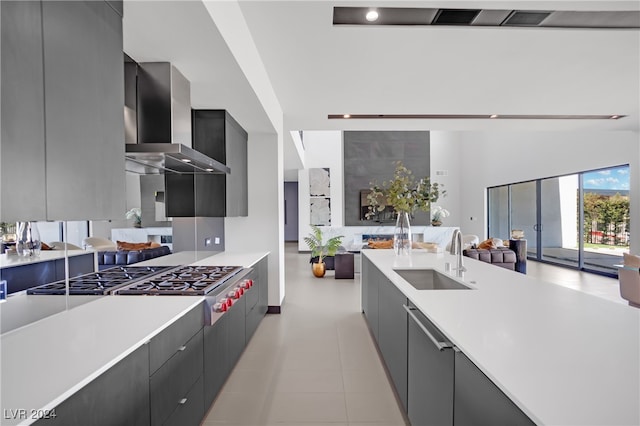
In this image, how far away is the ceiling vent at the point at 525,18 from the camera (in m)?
2.51

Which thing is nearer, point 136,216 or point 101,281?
point 101,281

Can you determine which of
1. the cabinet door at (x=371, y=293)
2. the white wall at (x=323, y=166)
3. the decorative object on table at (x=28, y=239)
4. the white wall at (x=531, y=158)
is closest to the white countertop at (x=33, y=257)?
the decorative object on table at (x=28, y=239)

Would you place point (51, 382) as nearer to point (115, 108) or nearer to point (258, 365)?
point (115, 108)

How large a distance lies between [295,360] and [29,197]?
2634mm

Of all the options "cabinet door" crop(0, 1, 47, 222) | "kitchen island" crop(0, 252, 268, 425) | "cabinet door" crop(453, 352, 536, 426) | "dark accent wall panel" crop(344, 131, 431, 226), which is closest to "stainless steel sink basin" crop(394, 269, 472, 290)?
"cabinet door" crop(453, 352, 536, 426)

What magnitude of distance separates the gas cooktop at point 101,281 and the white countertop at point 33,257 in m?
0.13

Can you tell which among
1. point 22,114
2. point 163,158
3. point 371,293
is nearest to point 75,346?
point 22,114

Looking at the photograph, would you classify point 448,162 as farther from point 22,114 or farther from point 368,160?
point 22,114

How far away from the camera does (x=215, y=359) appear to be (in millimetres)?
2334

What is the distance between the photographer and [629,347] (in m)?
1.18

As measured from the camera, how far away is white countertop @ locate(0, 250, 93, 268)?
54.8 inches

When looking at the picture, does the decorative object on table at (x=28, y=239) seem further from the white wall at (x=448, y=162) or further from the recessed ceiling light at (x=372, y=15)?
the white wall at (x=448, y=162)

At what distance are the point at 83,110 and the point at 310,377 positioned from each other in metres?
2.47

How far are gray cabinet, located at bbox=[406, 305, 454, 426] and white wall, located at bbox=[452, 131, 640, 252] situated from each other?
24.2 feet
